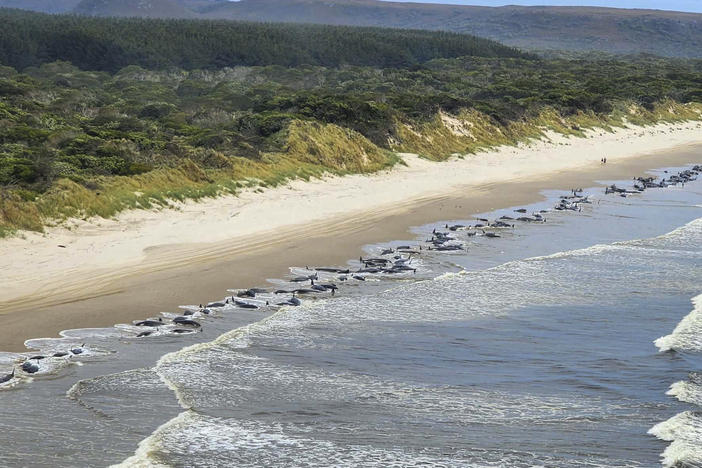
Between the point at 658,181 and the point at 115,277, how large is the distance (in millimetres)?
22844

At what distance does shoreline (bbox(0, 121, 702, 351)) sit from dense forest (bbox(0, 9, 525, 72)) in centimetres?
5026

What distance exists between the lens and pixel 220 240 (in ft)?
59.4

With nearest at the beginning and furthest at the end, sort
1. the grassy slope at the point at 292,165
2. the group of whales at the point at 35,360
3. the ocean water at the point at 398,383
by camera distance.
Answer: the ocean water at the point at 398,383 → the group of whales at the point at 35,360 → the grassy slope at the point at 292,165

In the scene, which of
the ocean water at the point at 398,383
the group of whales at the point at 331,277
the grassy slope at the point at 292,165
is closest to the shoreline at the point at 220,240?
the grassy slope at the point at 292,165

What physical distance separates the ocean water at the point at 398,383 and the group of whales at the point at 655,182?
12840mm

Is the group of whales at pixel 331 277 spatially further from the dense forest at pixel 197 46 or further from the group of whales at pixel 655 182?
the dense forest at pixel 197 46

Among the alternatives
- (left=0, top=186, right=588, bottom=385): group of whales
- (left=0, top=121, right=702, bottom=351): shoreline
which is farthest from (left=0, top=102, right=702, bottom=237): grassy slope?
(left=0, top=186, right=588, bottom=385): group of whales

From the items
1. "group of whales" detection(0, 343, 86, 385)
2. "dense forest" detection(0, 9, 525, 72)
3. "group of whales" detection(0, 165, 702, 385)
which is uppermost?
"dense forest" detection(0, 9, 525, 72)

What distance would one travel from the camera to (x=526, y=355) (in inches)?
463

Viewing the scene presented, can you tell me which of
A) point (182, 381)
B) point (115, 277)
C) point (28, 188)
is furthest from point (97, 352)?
point (28, 188)

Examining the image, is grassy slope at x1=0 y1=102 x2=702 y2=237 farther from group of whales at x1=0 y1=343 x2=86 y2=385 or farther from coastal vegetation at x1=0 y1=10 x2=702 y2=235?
group of whales at x1=0 y1=343 x2=86 y2=385

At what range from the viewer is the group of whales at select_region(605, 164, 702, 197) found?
2884cm

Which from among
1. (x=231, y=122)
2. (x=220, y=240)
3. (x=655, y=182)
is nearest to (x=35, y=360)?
(x=220, y=240)

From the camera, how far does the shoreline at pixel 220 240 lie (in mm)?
13227
